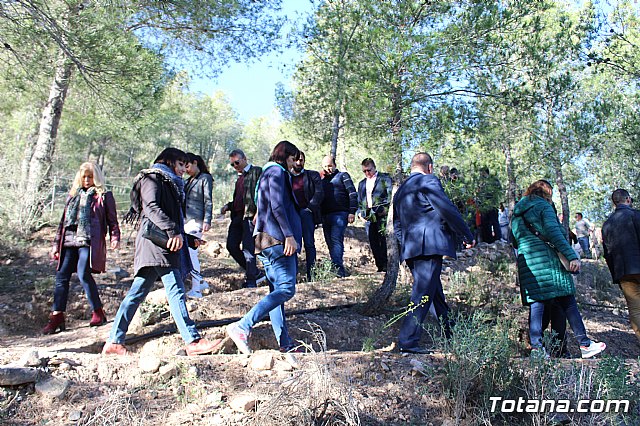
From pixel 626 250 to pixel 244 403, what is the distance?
4603 mm

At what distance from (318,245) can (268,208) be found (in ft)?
22.1

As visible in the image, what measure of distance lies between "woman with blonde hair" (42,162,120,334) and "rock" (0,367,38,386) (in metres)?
2.60

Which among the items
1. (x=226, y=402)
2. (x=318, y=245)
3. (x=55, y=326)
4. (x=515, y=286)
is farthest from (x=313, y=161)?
(x=226, y=402)

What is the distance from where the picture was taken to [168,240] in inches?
182

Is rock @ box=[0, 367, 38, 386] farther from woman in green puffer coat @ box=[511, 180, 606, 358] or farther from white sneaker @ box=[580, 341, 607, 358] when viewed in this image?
white sneaker @ box=[580, 341, 607, 358]

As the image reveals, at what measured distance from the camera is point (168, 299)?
462 cm

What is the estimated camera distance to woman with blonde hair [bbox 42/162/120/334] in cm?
609

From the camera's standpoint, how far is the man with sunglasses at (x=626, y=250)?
5.96m

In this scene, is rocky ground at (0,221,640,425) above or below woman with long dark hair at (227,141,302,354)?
below

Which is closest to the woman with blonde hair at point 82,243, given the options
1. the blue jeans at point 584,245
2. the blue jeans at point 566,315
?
the blue jeans at point 566,315

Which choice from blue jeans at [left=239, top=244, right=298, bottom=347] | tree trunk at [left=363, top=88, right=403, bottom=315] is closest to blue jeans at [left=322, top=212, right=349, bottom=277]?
tree trunk at [left=363, top=88, right=403, bottom=315]

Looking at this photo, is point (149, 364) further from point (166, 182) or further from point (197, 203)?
point (197, 203)

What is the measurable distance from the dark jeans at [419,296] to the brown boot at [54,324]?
377 centimetres

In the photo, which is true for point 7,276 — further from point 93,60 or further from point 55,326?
point 93,60
